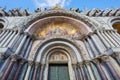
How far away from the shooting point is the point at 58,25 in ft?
34.1

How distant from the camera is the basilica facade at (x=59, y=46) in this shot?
6383 mm

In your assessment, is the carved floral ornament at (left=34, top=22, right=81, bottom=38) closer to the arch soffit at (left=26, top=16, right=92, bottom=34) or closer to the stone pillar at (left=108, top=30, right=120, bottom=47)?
the arch soffit at (left=26, top=16, right=92, bottom=34)

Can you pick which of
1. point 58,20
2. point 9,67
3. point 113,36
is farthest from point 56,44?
point 9,67

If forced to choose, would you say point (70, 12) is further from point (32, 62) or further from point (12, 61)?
point (12, 61)

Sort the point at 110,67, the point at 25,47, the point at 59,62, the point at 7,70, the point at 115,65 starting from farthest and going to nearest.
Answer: the point at 59,62, the point at 25,47, the point at 115,65, the point at 110,67, the point at 7,70

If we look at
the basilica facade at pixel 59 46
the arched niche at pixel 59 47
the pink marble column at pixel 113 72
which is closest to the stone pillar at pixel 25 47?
the basilica facade at pixel 59 46

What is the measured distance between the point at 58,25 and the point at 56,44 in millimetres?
1995

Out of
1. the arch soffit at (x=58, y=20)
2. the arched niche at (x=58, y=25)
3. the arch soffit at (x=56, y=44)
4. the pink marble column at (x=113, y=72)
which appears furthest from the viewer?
the arched niche at (x=58, y=25)

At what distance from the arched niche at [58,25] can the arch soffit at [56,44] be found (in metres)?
1.18

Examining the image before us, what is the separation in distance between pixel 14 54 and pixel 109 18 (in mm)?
6990

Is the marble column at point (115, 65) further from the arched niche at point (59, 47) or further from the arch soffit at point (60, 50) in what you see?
the arch soffit at point (60, 50)

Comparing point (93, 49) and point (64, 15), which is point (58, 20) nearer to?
point (64, 15)

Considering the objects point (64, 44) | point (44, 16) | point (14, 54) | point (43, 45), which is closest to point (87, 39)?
point (64, 44)

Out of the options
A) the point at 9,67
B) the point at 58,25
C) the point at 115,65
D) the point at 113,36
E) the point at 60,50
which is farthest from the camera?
the point at 58,25
